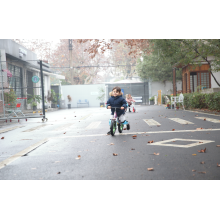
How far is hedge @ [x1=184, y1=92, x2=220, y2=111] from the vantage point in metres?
14.2

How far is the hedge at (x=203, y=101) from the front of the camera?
46.6 ft

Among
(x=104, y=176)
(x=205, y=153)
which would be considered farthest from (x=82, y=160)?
(x=205, y=153)

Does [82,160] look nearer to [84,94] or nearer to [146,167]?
[146,167]

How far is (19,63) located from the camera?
2397cm

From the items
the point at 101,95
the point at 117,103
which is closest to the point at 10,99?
the point at 117,103

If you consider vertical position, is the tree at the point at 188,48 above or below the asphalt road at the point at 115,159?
above

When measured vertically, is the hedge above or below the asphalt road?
above

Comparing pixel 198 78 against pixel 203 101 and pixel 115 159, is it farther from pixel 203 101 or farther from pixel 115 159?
pixel 115 159

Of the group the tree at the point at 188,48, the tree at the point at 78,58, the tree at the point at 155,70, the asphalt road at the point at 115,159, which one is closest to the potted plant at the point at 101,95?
the tree at the point at 155,70

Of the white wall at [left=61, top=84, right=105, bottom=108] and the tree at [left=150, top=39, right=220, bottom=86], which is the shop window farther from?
the white wall at [left=61, top=84, right=105, bottom=108]

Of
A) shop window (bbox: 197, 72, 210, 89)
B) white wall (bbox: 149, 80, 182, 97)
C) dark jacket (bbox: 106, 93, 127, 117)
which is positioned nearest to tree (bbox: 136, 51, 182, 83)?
white wall (bbox: 149, 80, 182, 97)

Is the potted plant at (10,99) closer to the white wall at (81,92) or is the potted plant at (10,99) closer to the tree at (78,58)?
the white wall at (81,92)
